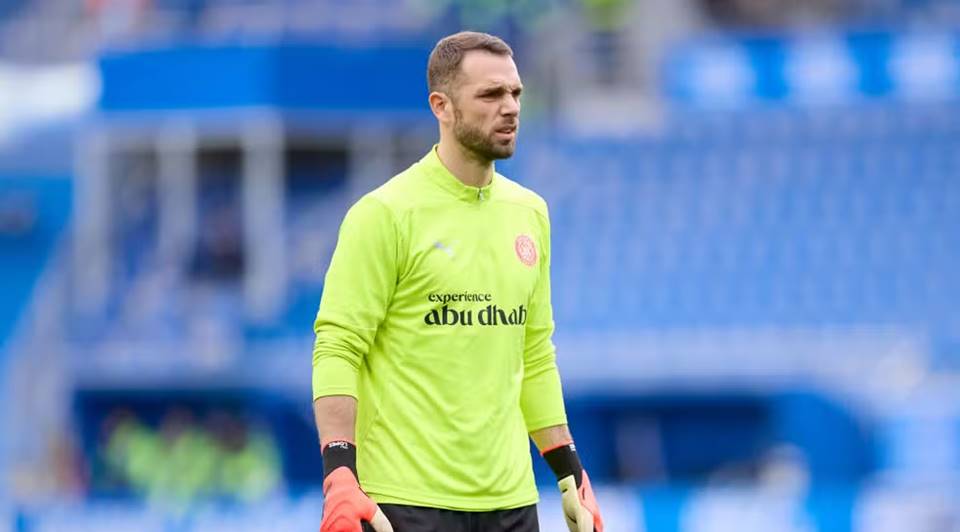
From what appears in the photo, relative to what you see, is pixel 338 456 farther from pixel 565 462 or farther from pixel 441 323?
pixel 565 462

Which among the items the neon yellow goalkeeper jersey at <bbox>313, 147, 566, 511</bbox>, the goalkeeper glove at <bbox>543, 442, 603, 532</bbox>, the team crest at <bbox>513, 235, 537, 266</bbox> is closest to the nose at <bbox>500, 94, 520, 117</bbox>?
the neon yellow goalkeeper jersey at <bbox>313, 147, 566, 511</bbox>

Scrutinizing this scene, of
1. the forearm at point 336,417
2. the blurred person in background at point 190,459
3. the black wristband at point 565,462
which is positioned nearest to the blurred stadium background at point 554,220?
the blurred person in background at point 190,459

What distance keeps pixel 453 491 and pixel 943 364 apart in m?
14.9

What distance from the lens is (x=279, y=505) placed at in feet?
44.6

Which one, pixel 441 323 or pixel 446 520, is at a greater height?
pixel 441 323

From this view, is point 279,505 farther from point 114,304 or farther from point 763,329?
point 114,304

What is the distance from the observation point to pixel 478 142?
491cm

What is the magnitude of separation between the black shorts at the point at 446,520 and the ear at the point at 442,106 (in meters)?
0.90

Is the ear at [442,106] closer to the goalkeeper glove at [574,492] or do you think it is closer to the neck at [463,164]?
the neck at [463,164]

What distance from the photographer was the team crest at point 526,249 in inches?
199

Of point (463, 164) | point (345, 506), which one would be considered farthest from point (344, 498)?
point (463, 164)

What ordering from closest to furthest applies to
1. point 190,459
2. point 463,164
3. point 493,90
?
point 493,90 → point 463,164 → point 190,459

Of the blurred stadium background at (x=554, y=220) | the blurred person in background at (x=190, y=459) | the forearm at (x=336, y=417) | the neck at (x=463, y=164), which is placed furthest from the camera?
the blurred stadium background at (x=554, y=220)

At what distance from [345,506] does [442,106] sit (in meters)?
0.97
